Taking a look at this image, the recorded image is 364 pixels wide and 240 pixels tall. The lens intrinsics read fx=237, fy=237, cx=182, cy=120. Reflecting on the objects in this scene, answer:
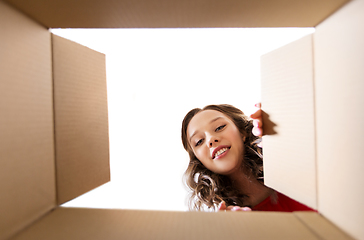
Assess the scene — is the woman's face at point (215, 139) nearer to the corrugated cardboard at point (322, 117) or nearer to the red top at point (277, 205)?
the red top at point (277, 205)

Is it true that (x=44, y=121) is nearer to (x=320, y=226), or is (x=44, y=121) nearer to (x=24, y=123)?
(x=24, y=123)

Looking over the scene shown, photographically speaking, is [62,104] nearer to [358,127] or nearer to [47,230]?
[47,230]

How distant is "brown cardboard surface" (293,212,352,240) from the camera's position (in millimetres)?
396

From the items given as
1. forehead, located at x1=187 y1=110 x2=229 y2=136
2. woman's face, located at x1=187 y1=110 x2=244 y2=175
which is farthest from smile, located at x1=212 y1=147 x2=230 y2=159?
forehead, located at x1=187 y1=110 x2=229 y2=136

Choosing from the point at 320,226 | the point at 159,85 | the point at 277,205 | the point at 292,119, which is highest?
the point at 159,85

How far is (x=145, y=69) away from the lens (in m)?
1.21

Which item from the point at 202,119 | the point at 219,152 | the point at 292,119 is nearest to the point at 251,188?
the point at 219,152

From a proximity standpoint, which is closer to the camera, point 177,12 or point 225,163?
point 177,12

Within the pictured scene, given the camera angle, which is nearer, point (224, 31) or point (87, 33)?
point (87, 33)

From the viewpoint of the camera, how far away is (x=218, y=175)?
4.43 ft

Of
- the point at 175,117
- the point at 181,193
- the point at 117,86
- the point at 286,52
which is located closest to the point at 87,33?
the point at 117,86

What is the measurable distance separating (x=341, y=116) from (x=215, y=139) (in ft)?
2.54

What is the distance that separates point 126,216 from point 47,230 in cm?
14

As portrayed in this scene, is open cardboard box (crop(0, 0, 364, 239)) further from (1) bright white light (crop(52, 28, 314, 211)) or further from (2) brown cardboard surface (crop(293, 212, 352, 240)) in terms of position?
(1) bright white light (crop(52, 28, 314, 211))
